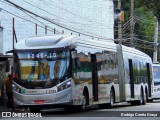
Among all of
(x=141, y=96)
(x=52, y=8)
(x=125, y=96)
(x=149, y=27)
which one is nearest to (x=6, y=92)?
(x=125, y=96)

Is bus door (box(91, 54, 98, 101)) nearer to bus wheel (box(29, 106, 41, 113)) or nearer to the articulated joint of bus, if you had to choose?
bus wheel (box(29, 106, 41, 113))

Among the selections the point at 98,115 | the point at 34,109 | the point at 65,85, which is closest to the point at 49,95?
the point at 65,85

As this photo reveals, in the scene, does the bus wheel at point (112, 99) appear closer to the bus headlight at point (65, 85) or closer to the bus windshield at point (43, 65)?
the bus headlight at point (65, 85)

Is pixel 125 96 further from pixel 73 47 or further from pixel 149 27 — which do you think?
pixel 149 27

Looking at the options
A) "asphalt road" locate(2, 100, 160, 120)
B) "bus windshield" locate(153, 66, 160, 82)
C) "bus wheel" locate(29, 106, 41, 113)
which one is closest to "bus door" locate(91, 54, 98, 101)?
"asphalt road" locate(2, 100, 160, 120)

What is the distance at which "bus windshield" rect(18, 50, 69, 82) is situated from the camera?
20.1 metres

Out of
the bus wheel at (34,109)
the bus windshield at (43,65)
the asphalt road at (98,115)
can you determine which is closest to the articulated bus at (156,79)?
the asphalt road at (98,115)

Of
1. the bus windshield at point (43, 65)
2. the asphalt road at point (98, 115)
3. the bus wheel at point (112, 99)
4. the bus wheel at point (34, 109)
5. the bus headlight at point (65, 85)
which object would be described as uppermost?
the bus windshield at point (43, 65)

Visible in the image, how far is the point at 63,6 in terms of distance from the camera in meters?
41.7

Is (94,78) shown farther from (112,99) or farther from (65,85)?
(65,85)

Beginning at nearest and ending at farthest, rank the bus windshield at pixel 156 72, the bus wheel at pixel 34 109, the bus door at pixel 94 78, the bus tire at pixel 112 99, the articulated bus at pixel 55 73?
1. the articulated bus at pixel 55 73
2. the bus wheel at pixel 34 109
3. the bus door at pixel 94 78
4. the bus tire at pixel 112 99
5. the bus windshield at pixel 156 72

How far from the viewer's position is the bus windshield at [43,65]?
2012 centimetres

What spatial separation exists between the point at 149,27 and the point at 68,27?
30.4m

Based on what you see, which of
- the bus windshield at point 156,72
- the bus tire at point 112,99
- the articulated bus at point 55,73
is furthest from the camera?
the bus windshield at point 156,72
